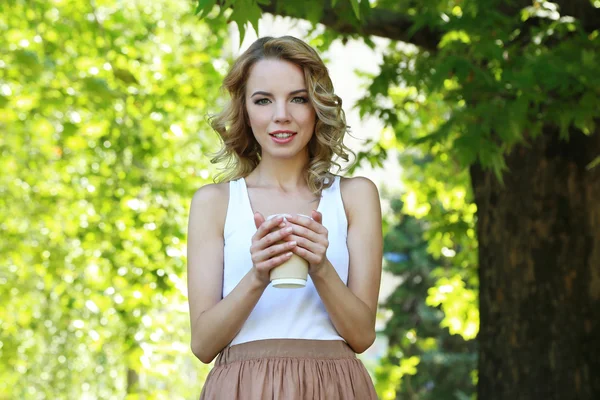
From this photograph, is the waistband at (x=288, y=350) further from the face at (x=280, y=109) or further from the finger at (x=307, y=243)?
the face at (x=280, y=109)

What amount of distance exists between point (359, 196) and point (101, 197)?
19.0 feet

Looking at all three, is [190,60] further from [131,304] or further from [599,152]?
[599,152]

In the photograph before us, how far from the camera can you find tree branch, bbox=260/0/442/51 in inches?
178

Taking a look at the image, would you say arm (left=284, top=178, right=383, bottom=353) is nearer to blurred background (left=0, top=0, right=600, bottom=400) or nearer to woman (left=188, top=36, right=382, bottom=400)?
woman (left=188, top=36, right=382, bottom=400)

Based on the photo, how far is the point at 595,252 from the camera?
4680 mm

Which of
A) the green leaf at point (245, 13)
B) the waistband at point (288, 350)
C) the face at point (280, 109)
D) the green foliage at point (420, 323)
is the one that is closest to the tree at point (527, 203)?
the green leaf at point (245, 13)

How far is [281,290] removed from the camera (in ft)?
7.01

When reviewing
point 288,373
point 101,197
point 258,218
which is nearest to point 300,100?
point 258,218

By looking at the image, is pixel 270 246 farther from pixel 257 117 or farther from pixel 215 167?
pixel 215 167

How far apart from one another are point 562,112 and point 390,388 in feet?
28.0

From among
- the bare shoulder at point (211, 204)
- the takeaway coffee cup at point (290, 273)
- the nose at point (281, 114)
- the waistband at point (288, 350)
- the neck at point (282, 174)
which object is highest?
the nose at point (281, 114)

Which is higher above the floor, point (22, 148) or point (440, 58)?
point (22, 148)

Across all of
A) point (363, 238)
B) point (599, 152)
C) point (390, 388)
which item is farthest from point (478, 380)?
point (390, 388)

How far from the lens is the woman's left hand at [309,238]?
1880 mm
